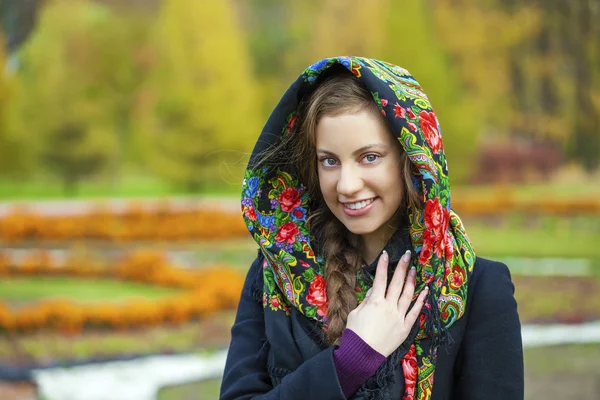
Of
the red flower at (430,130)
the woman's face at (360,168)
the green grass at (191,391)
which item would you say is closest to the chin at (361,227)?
the woman's face at (360,168)

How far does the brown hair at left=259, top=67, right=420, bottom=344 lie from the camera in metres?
1.48

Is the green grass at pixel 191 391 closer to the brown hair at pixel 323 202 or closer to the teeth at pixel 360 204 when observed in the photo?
the brown hair at pixel 323 202

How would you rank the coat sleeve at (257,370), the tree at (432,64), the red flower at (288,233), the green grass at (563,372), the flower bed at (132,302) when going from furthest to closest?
the tree at (432,64) → the flower bed at (132,302) → the green grass at (563,372) → the red flower at (288,233) → the coat sleeve at (257,370)

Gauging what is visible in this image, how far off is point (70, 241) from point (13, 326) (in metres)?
0.83

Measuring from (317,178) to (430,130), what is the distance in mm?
311

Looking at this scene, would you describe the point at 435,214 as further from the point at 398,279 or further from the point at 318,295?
the point at 318,295

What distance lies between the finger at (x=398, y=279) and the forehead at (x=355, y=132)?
0.25m

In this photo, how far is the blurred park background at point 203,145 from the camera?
5.59 metres

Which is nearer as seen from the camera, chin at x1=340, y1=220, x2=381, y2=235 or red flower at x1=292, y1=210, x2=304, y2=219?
chin at x1=340, y1=220, x2=381, y2=235

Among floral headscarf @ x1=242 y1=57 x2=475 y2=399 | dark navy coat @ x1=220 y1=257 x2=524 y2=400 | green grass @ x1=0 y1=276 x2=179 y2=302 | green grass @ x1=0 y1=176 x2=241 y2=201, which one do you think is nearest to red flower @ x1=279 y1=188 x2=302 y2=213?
floral headscarf @ x1=242 y1=57 x2=475 y2=399

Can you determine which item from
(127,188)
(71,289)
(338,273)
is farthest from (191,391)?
(338,273)

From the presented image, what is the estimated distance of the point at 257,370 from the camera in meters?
1.56

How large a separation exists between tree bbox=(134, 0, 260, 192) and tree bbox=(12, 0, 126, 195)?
303mm

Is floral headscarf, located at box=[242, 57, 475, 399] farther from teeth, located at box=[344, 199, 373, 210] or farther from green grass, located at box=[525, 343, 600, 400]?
green grass, located at box=[525, 343, 600, 400]
